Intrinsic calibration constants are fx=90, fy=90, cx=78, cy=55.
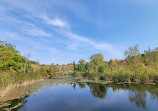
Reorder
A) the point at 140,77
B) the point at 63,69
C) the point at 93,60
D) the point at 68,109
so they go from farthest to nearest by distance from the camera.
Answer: the point at 63,69
the point at 93,60
the point at 140,77
the point at 68,109

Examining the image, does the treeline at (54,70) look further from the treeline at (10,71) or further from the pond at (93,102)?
the pond at (93,102)

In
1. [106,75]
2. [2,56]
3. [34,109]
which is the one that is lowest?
[34,109]

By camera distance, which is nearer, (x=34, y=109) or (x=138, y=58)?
(x=34, y=109)

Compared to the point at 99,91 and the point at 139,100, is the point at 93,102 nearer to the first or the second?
the point at 139,100

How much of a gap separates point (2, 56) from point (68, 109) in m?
19.8

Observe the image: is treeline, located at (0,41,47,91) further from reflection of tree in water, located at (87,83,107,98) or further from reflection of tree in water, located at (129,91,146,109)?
reflection of tree in water, located at (129,91,146,109)

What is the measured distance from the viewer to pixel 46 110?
8.21 metres

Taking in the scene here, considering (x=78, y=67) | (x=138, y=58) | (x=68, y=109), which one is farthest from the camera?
(x=78, y=67)

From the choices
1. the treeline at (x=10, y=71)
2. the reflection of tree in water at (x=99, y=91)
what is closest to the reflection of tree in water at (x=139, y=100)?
the reflection of tree in water at (x=99, y=91)

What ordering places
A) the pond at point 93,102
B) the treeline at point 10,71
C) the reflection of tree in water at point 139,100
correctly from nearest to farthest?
1. the pond at point 93,102
2. the reflection of tree in water at point 139,100
3. the treeline at point 10,71

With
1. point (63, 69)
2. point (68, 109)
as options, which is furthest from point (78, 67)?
point (68, 109)

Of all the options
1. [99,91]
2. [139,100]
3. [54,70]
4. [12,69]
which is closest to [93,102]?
[139,100]

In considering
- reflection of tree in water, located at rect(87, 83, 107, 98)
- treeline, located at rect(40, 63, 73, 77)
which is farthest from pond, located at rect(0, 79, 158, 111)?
treeline, located at rect(40, 63, 73, 77)

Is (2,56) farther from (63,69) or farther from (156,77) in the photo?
(63,69)
